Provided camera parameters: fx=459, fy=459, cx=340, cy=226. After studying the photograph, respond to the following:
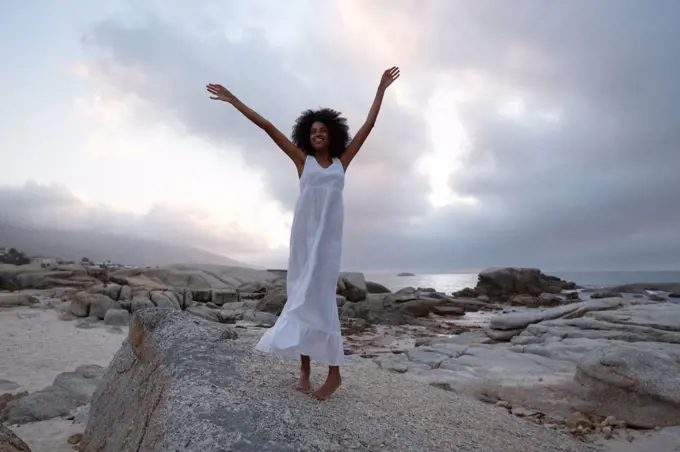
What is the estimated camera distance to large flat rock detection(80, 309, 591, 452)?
9.56 feet

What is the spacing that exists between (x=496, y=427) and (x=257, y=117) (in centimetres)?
369

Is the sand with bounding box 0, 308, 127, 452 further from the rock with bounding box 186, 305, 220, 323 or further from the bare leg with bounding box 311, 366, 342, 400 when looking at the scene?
the rock with bounding box 186, 305, 220, 323

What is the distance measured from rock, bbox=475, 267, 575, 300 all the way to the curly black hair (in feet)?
99.7

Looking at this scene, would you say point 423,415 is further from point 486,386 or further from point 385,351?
point 385,351

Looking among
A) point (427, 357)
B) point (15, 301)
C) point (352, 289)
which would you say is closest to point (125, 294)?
point (15, 301)

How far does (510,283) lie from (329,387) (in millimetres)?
31833

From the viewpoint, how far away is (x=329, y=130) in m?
4.43

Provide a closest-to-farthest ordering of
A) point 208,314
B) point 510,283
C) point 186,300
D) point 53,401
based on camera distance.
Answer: point 53,401 → point 208,314 → point 186,300 → point 510,283

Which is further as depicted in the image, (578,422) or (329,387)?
(578,422)

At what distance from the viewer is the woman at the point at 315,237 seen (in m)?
3.88

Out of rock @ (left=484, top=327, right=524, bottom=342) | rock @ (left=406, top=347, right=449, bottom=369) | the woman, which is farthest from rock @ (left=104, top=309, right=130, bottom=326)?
the woman

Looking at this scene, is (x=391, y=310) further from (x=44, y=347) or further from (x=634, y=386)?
(x=634, y=386)

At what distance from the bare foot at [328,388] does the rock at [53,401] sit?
3374 millimetres

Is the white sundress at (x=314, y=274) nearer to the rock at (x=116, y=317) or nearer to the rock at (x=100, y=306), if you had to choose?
the rock at (x=116, y=317)
